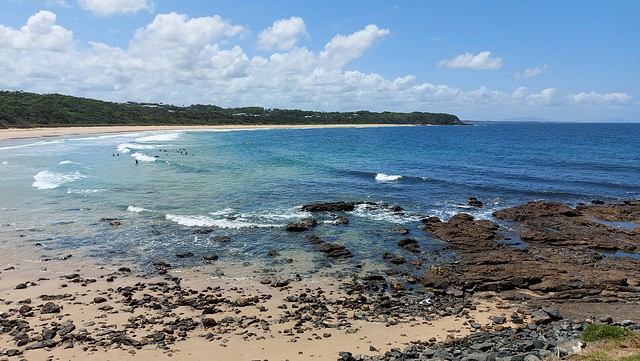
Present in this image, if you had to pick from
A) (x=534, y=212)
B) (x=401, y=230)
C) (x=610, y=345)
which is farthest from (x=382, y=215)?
(x=610, y=345)

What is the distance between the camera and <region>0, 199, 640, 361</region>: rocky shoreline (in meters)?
10.5

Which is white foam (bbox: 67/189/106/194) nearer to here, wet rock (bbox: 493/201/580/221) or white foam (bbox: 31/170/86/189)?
white foam (bbox: 31/170/86/189)

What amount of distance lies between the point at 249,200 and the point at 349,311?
18.0m

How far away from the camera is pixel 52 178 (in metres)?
36.6

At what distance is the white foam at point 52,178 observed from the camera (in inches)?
1306

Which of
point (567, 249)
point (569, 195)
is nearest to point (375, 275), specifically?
point (567, 249)

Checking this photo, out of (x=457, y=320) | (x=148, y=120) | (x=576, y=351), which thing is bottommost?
(x=457, y=320)

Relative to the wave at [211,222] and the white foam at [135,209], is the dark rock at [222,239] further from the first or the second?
the white foam at [135,209]

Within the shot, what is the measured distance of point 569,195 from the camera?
1236 inches

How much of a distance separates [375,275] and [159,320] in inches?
327

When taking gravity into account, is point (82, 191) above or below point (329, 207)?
above

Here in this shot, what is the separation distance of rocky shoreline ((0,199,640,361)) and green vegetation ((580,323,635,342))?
1.76 feet

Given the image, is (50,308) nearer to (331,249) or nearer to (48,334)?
(48,334)

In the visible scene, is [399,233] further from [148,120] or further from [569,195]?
[148,120]
